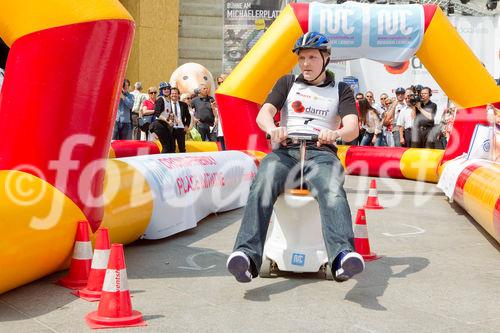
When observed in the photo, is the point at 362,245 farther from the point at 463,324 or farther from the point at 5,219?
the point at 5,219

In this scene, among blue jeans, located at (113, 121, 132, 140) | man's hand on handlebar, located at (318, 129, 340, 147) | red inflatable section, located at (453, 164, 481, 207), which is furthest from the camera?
blue jeans, located at (113, 121, 132, 140)

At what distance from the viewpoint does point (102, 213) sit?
17.4 ft

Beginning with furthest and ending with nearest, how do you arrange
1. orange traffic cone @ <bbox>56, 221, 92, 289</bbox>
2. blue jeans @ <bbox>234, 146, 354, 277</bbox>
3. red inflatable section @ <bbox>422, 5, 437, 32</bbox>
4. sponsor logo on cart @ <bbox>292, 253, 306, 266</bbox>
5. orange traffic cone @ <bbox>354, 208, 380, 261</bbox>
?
red inflatable section @ <bbox>422, 5, 437, 32</bbox>
orange traffic cone @ <bbox>354, 208, 380, 261</bbox>
sponsor logo on cart @ <bbox>292, 253, 306, 266</bbox>
orange traffic cone @ <bbox>56, 221, 92, 289</bbox>
blue jeans @ <bbox>234, 146, 354, 277</bbox>

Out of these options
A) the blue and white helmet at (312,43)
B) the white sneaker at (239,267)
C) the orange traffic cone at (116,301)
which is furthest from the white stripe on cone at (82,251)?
the blue and white helmet at (312,43)

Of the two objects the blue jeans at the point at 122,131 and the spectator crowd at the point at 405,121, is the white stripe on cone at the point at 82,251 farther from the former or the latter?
the blue jeans at the point at 122,131

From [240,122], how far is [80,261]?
6782mm

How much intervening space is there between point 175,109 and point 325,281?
8.51m

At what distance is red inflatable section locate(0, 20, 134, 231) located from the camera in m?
4.68

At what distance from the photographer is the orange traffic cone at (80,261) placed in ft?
15.7

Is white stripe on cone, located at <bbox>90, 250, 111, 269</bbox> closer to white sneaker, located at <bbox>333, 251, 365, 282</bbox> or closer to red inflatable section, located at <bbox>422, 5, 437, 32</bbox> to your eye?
white sneaker, located at <bbox>333, 251, 365, 282</bbox>

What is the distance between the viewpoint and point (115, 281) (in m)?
3.97

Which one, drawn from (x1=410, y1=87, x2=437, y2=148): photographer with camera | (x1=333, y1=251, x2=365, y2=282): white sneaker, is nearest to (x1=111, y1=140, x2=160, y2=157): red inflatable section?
(x1=410, y1=87, x2=437, y2=148): photographer with camera

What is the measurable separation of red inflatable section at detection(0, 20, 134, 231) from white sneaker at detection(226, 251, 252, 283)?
3.85ft

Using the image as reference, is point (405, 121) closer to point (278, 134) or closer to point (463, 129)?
point (463, 129)
